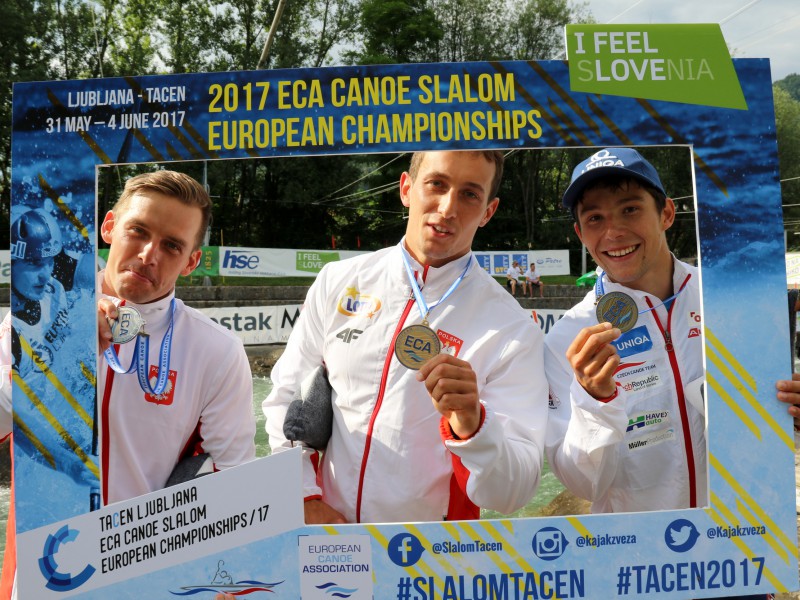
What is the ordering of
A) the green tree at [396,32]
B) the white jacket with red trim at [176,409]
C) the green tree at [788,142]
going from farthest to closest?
the green tree at [788,142], the green tree at [396,32], the white jacket with red trim at [176,409]

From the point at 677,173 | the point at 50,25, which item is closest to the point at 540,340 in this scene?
the point at 677,173

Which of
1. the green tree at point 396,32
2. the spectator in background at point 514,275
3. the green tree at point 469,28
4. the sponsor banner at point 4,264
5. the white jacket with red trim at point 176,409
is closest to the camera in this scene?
the white jacket with red trim at point 176,409

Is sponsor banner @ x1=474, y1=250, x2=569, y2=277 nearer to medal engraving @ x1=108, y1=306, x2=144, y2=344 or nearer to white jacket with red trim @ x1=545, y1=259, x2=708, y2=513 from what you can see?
white jacket with red trim @ x1=545, y1=259, x2=708, y2=513

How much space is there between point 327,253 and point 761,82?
218 inches

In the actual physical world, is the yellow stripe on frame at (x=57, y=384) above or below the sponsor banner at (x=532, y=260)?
below

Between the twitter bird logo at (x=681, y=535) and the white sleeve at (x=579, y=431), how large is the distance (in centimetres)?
23

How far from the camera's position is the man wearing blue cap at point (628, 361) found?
5.95ft

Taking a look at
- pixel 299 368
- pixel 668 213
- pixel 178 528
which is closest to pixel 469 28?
pixel 668 213

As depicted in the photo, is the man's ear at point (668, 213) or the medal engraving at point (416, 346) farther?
the man's ear at point (668, 213)

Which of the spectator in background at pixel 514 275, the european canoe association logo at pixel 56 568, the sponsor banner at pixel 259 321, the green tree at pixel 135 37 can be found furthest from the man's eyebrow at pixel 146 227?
the green tree at pixel 135 37

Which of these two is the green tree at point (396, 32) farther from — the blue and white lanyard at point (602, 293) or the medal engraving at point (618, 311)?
the medal engraving at point (618, 311)

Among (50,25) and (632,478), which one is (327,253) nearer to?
(632,478)

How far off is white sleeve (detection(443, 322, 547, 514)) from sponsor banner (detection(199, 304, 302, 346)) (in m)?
8.34

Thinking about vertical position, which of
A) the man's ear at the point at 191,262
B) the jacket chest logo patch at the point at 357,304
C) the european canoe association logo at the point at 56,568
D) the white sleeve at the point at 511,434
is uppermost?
the man's ear at the point at 191,262
